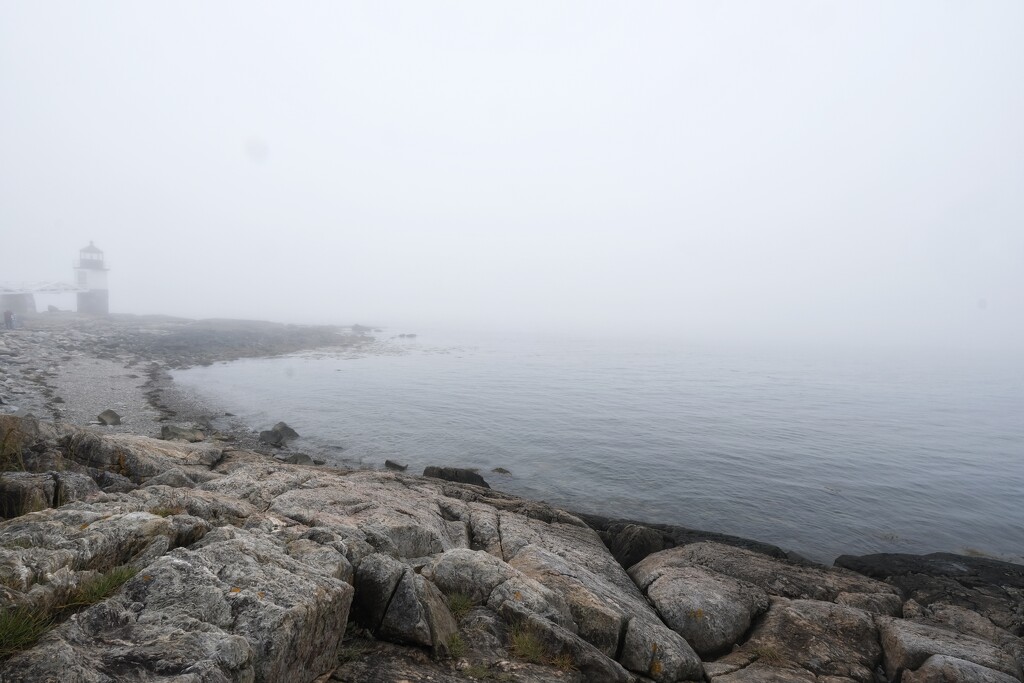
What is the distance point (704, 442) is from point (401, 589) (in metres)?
30.7

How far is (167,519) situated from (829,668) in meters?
14.2

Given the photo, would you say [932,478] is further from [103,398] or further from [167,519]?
[103,398]

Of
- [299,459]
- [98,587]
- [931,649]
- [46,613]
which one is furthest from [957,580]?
[299,459]

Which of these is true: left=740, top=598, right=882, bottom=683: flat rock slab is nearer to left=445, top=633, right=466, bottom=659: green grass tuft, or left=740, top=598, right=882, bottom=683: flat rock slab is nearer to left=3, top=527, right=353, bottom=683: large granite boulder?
left=445, top=633, right=466, bottom=659: green grass tuft

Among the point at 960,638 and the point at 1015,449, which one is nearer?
the point at 960,638

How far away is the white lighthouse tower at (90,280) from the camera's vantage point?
322 ft

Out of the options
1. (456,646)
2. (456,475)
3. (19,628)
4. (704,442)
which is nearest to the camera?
(19,628)

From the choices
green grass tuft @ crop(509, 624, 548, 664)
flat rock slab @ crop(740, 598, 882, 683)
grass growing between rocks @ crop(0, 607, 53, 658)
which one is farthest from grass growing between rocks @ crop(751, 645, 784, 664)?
grass growing between rocks @ crop(0, 607, 53, 658)

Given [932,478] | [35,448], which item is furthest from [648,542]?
[932,478]

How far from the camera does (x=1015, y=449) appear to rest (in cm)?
3509

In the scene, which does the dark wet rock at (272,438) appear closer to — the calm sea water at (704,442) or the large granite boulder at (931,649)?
the calm sea water at (704,442)

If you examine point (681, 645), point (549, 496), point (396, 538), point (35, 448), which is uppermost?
point (35, 448)

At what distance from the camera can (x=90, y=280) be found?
3944 inches

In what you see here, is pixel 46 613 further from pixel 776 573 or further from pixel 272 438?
pixel 272 438
